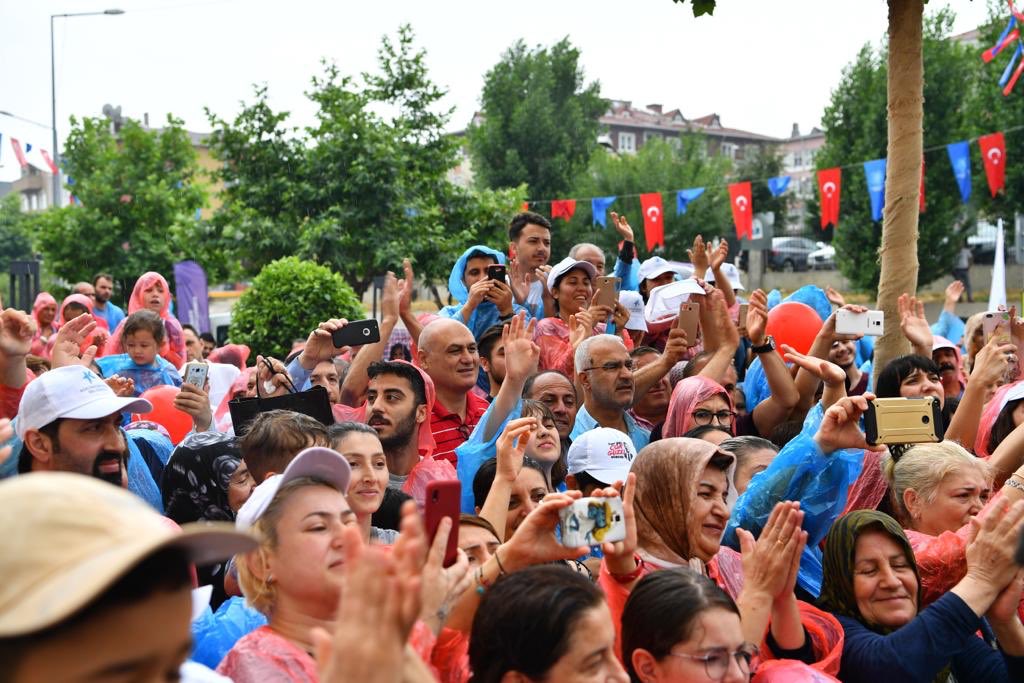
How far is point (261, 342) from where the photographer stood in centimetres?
1112

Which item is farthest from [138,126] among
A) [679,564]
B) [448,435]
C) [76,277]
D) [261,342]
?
[679,564]

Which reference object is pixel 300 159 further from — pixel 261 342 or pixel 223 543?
pixel 223 543

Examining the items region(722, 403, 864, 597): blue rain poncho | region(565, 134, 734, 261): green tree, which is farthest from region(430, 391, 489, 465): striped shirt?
region(565, 134, 734, 261): green tree

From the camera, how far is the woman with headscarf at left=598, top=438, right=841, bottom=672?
10.5 feet

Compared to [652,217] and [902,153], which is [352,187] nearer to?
[652,217]

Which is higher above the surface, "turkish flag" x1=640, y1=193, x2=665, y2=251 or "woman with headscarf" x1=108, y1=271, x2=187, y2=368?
"turkish flag" x1=640, y1=193, x2=665, y2=251

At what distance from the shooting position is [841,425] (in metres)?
3.82

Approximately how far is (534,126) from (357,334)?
117ft

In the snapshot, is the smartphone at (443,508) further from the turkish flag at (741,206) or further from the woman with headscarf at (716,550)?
the turkish flag at (741,206)

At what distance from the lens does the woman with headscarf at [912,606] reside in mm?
3289

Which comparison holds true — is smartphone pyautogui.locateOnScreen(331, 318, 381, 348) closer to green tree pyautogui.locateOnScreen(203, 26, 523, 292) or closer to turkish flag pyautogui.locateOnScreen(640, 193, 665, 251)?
green tree pyautogui.locateOnScreen(203, 26, 523, 292)

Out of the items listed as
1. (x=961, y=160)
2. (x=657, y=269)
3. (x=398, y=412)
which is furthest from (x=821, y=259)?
(x=398, y=412)

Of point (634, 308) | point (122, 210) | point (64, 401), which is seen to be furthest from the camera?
point (122, 210)

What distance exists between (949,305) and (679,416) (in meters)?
4.48
